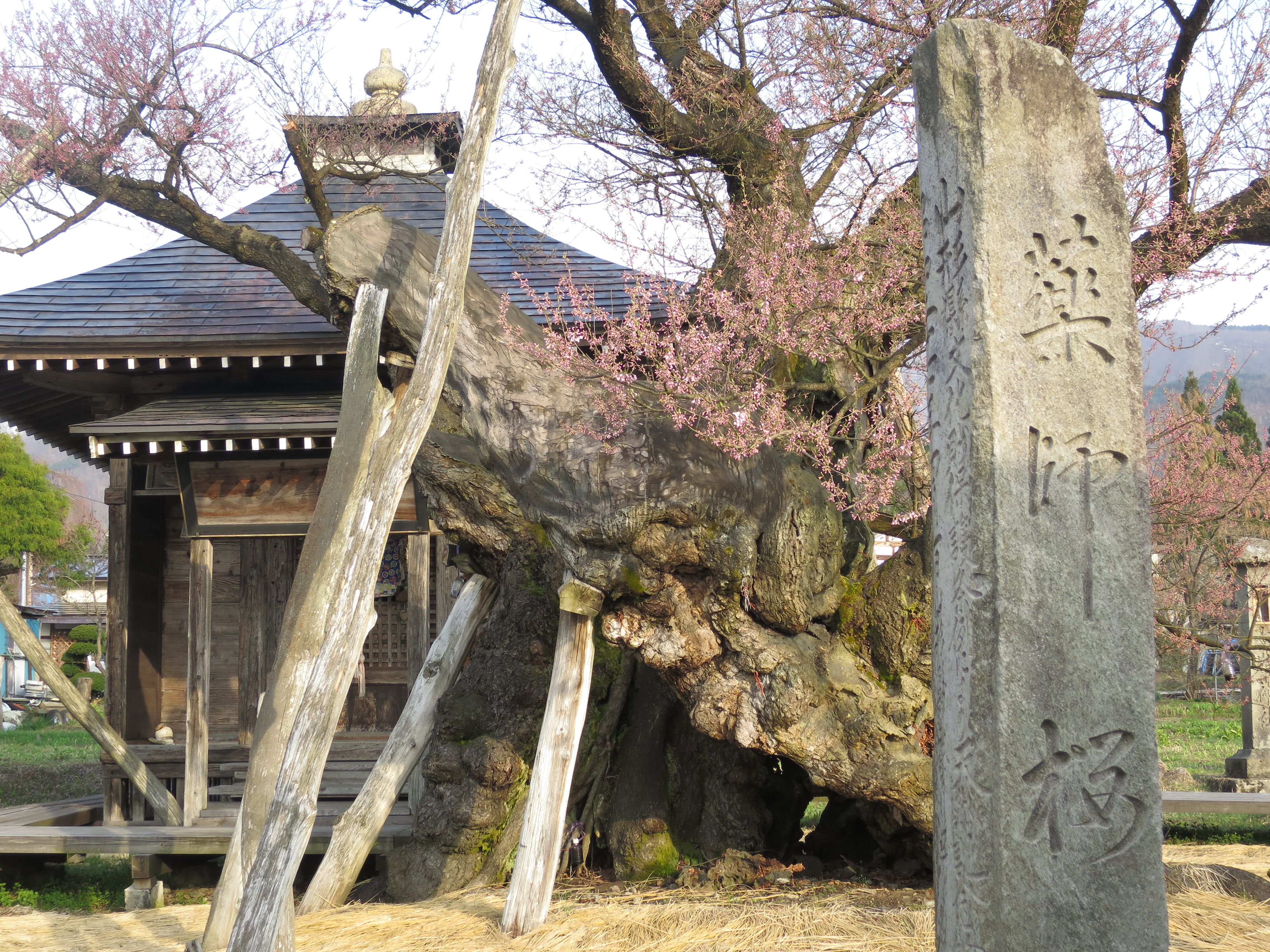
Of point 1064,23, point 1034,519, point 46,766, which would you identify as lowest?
point 46,766

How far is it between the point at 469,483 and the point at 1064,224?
386cm

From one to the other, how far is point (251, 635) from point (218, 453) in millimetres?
2604

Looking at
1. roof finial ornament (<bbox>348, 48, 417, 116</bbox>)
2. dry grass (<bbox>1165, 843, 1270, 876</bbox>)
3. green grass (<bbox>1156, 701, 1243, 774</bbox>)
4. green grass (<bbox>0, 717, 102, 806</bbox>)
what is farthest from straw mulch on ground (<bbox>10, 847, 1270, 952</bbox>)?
roof finial ornament (<bbox>348, 48, 417, 116</bbox>)

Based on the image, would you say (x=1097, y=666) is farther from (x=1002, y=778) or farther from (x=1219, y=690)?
(x=1219, y=690)

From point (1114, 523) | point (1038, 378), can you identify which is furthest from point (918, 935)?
point (1038, 378)

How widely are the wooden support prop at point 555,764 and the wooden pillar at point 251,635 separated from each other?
5.66 metres

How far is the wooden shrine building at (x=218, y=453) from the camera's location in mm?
8703

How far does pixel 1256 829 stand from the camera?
8781mm

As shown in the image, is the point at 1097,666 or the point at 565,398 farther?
the point at 565,398

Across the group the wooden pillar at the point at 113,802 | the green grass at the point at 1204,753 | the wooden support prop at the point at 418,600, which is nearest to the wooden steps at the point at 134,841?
the wooden pillar at the point at 113,802

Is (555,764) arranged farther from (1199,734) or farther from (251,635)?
(1199,734)

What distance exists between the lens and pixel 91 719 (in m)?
8.31

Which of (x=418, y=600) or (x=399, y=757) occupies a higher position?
(x=418, y=600)

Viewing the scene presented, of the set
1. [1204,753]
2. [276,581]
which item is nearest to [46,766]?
[276,581]
